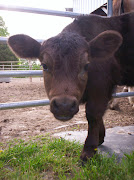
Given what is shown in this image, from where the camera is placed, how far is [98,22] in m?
2.39

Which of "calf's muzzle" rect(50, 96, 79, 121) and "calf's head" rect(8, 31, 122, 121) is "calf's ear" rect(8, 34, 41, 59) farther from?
"calf's muzzle" rect(50, 96, 79, 121)

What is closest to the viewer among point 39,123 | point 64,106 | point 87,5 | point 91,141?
point 64,106

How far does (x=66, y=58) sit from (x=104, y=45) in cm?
60

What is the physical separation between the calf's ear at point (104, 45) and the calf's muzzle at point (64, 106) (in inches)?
31.5

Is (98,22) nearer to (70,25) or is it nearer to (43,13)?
(70,25)

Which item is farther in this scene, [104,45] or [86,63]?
[104,45]

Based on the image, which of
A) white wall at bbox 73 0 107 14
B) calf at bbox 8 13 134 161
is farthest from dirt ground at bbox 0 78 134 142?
white wall at bbox 73 0 107 14

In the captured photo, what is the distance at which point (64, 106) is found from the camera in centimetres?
148

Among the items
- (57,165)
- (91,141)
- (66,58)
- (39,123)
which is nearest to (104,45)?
(66,58)

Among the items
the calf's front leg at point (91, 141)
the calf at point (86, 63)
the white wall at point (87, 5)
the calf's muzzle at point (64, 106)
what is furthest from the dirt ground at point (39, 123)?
the white wall at point (87, 5)

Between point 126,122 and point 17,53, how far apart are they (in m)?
2.69

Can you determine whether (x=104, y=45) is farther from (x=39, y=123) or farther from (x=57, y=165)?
(x=39, y=123)

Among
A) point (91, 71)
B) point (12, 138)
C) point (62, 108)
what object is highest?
point (91, 71)

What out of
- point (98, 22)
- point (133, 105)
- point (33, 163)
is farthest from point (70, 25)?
point (133, 105)
